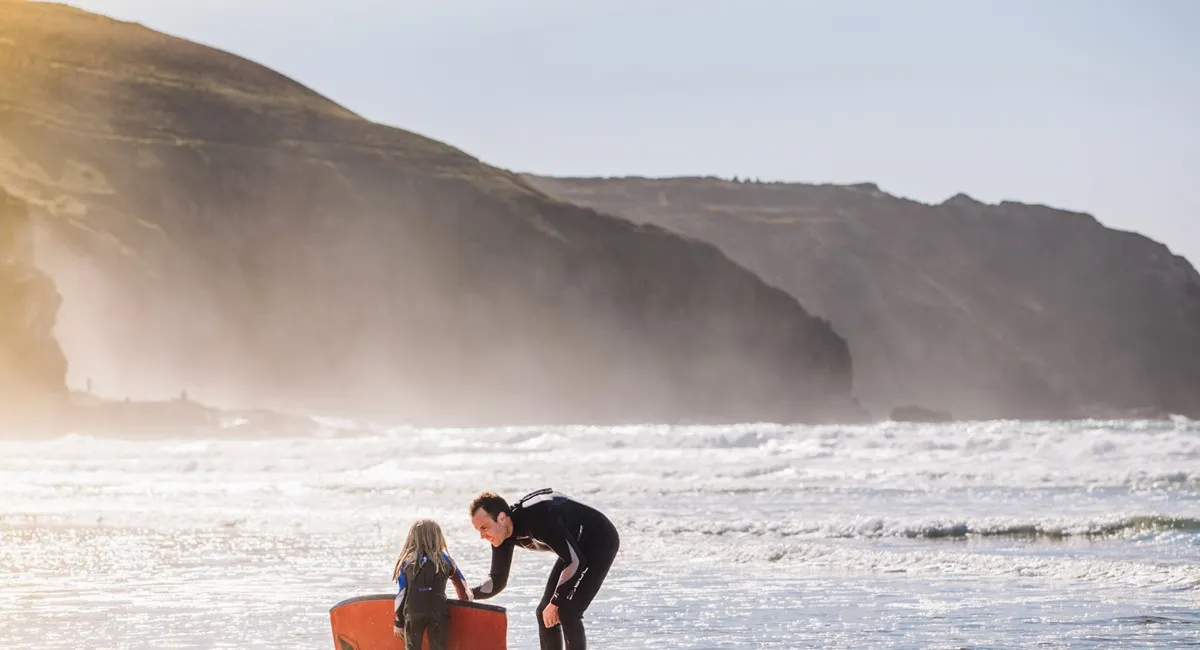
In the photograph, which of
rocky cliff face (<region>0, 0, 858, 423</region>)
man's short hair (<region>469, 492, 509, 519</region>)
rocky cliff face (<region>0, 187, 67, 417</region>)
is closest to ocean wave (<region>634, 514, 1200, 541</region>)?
man's short hair (<region>469, 492, 509, 519</region>)

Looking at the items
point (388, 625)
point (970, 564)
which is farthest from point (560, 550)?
point (970, 564)

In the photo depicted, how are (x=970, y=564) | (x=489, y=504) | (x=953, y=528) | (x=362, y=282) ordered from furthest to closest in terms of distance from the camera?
(x=362, y=282) → (x=953, y=528) → (x=970, y=564) → (x=489, y=504)

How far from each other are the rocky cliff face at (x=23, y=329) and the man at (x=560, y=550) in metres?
56.5

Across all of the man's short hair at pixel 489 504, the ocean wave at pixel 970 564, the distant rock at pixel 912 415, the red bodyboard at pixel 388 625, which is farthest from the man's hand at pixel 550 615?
the distant rock at pixel 912 415

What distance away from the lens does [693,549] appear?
17.0m

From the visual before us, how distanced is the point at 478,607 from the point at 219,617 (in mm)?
4479

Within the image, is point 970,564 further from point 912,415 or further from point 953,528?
point 912,415

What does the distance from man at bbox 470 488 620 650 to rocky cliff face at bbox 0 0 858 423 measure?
8604cm

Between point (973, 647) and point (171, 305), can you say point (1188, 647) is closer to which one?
point (973, 647)

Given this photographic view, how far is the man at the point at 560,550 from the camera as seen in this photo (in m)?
8.06

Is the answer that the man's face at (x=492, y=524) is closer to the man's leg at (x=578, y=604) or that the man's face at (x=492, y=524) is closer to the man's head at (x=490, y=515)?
the man's head at (x=490, y=515)

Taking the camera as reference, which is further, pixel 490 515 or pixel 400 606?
pixel 400 606

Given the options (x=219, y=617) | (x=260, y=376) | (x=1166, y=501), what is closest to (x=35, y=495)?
(x=219, y=617)

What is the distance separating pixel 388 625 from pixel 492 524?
45.5 inches
